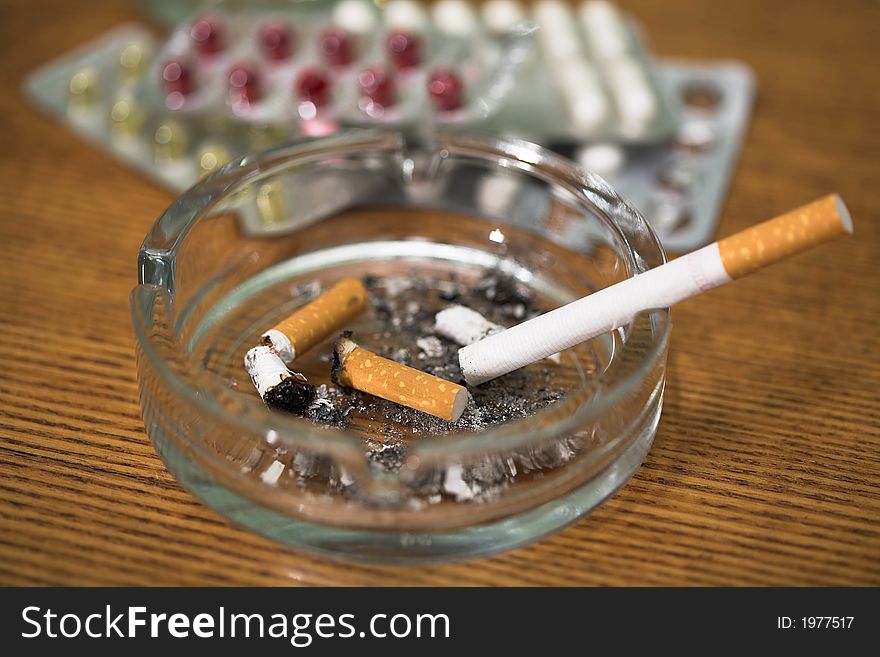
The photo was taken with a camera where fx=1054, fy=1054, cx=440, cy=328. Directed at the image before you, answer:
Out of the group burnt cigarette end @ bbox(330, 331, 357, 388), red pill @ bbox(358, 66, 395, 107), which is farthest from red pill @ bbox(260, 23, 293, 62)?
burnt cigarette end @ bbox(330, 331, 357, 388)

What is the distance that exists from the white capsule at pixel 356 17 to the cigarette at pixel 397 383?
55cm

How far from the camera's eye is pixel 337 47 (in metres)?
1.18

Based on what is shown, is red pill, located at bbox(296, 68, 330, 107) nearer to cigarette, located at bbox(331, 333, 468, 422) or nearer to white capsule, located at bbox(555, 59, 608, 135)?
white capsule, located at bbox(555, 59, 608, 135)

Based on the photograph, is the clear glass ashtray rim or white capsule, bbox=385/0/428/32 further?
white capsule, bbox=385/0/428/32

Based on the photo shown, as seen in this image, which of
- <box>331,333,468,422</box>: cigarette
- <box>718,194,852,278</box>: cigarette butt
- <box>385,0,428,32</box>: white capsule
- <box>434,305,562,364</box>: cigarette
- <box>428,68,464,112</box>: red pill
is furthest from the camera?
<box>385,0,428,32</box>: white capsule

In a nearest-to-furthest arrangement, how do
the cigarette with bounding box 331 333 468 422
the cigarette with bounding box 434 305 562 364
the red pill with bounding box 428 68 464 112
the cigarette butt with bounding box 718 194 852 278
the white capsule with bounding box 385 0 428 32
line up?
the cigarette butt with bounding box 718 194 852 278 < the cigarette with bounding box 331 333 468 422 < the cigarette with bounding box 434 305 562 364 < the red pill with bounding box 428 68 464 112 < the white capsule with bounding box 385 0 428 32

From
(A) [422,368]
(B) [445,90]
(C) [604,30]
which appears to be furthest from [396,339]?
(C) [604,30]

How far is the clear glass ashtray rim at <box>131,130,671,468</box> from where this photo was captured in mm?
666

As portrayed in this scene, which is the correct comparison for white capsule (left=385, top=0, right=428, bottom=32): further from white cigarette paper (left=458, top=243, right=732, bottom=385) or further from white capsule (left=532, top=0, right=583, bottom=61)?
white cigarette paper (left=458, top=243, right=732, bottom=385)

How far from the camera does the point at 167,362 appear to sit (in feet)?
2.42

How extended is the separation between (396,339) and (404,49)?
16.8 inches

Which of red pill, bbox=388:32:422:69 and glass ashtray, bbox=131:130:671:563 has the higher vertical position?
red pill, bbox=388:32:422:69
